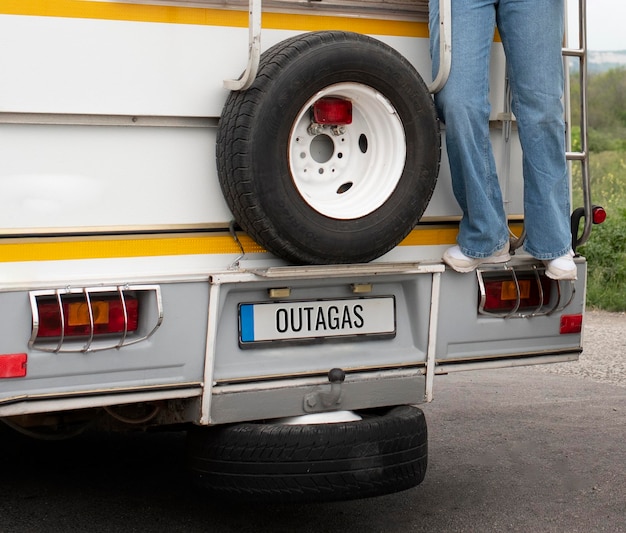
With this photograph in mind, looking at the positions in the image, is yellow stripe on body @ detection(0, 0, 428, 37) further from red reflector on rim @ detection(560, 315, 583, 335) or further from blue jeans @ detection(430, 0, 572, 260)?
red reflector on rim @ detection(560, 315, 583, 335)

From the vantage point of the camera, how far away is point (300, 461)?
3828 mm

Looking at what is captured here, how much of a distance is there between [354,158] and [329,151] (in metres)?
0.09

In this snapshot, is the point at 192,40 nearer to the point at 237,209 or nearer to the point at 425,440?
the point at 237,209

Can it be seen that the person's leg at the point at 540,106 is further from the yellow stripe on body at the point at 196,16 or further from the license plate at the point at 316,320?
→ the license plate at the point at 316,320

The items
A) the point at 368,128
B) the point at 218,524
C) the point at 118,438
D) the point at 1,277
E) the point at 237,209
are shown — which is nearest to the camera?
the point at 1,277

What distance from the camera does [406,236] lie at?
414 centimetres

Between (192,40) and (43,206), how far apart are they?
760 mm

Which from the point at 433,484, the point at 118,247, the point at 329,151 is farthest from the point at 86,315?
the point at 433,484

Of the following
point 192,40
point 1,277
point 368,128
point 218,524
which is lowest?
point 218,524

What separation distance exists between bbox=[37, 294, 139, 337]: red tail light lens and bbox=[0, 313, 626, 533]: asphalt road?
109cm

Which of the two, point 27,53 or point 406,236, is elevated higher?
point 27,53

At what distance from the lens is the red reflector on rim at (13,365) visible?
3488mm

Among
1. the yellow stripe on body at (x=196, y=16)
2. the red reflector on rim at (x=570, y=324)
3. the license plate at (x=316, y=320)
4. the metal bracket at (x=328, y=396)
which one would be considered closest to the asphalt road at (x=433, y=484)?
the metal bracket at (x=328, y=396)

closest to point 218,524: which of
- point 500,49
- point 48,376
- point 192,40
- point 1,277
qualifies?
point 48,376
